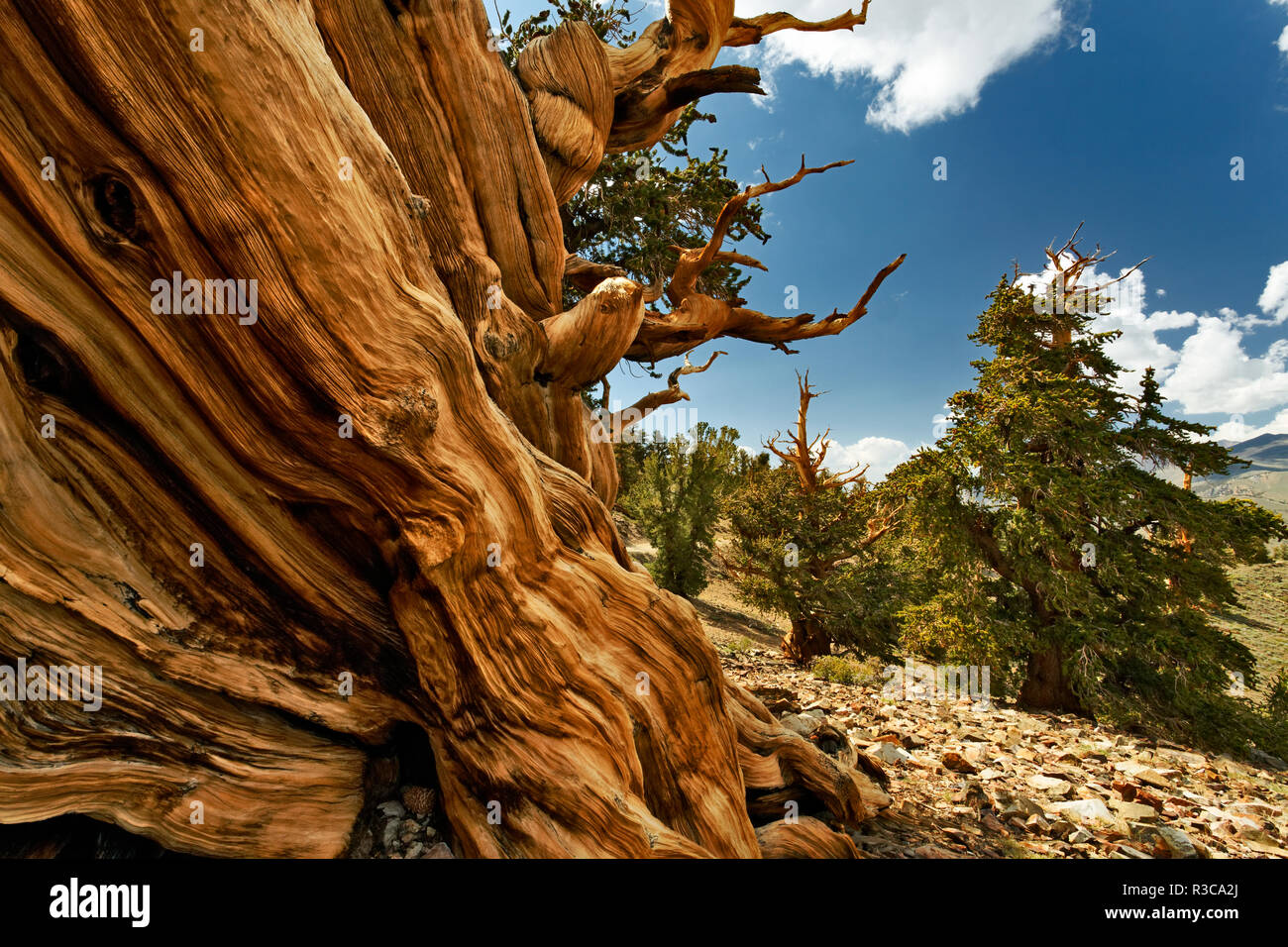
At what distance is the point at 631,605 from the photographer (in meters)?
2.82

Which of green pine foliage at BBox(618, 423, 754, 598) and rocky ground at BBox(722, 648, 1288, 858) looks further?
green pine foliage at BBox(618, 423, 754, 598)

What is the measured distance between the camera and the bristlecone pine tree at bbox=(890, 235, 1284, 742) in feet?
19.1

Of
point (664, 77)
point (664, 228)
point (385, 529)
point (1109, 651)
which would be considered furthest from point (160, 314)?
point (1109, 651)

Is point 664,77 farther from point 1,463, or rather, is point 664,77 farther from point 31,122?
point 1,463

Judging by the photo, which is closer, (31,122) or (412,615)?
(31,122)

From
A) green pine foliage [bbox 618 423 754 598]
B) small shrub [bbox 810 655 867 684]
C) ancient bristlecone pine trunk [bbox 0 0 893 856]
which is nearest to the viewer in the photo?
ancient bristlecone pine trunk [bbox 0 0 893 856]

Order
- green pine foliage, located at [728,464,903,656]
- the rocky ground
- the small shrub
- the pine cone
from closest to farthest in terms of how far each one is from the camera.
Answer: the pine cone < the rocky ground < the small shrub < green pine foliage, located at [728,464,903,656]

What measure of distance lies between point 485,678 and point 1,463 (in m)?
1.80

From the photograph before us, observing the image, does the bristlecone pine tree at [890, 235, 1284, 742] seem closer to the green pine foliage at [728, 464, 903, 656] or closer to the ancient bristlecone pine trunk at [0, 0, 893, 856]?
the green pine foliage at [728, 464, 903, 656]

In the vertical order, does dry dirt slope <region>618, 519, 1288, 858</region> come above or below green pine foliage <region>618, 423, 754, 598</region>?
below

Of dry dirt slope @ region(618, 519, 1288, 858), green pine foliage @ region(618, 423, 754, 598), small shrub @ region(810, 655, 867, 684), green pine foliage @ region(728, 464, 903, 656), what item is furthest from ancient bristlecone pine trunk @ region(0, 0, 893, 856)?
green pine foliage @ region(618, 423, 754, 598)

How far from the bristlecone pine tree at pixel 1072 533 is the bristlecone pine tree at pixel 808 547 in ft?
12.7

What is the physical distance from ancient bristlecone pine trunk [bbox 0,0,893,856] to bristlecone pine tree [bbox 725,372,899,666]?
8.60 meters

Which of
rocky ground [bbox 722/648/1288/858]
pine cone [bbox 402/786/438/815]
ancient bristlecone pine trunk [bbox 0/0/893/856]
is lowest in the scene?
rocky ground [bbox 722/648/1288/858]
